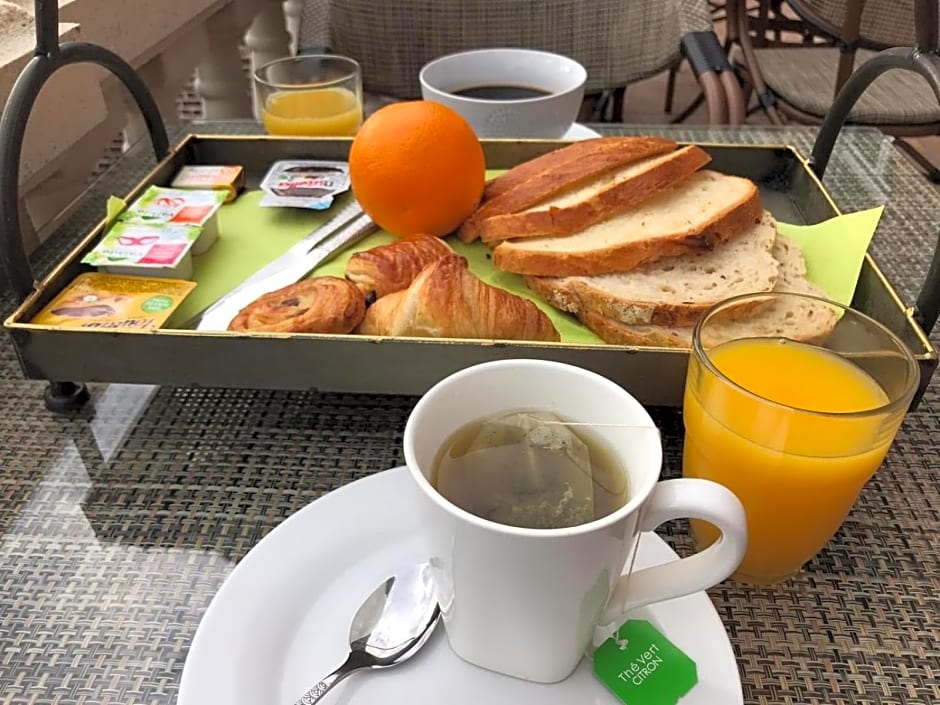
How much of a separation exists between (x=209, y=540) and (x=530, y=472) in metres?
0.28

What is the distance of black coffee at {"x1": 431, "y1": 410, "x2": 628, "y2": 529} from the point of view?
0.44 m

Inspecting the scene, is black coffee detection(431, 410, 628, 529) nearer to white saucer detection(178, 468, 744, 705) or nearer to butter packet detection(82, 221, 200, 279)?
white saucer detection(178, 468, 744, 705)

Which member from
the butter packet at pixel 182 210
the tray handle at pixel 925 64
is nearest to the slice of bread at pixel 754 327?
the tray handle at pixel 925 64

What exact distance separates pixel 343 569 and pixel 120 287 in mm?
394

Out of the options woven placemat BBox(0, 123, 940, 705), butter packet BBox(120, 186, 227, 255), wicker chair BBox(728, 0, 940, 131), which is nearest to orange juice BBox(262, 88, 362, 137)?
butter packet BBox(120, 186, 227, 255)

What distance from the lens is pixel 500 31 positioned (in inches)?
66.5

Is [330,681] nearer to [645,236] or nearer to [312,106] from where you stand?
[645,236]

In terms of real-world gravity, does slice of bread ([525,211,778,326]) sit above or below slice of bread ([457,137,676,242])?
below

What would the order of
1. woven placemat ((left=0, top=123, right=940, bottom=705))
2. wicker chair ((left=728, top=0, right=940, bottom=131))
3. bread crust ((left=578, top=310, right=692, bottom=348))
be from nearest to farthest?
woven placemat ((left=0, top=123, right=940, bottom=705)) < bread crust ((left=578, top=310, right=692, bottom=348)) < wicker chair ((left=728, top=0, right=940, bottom=131))

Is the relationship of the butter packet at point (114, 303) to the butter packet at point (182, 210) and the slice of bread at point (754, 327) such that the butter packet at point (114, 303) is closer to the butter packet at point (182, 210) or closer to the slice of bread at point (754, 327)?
the butter packet at point (182, 210)

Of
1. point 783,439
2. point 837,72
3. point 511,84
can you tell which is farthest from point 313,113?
point 837,72

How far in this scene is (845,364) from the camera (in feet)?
1.89

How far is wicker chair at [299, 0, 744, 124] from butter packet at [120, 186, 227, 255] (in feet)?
2.69

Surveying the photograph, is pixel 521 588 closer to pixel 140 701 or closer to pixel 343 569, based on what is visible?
pixel 343 569
